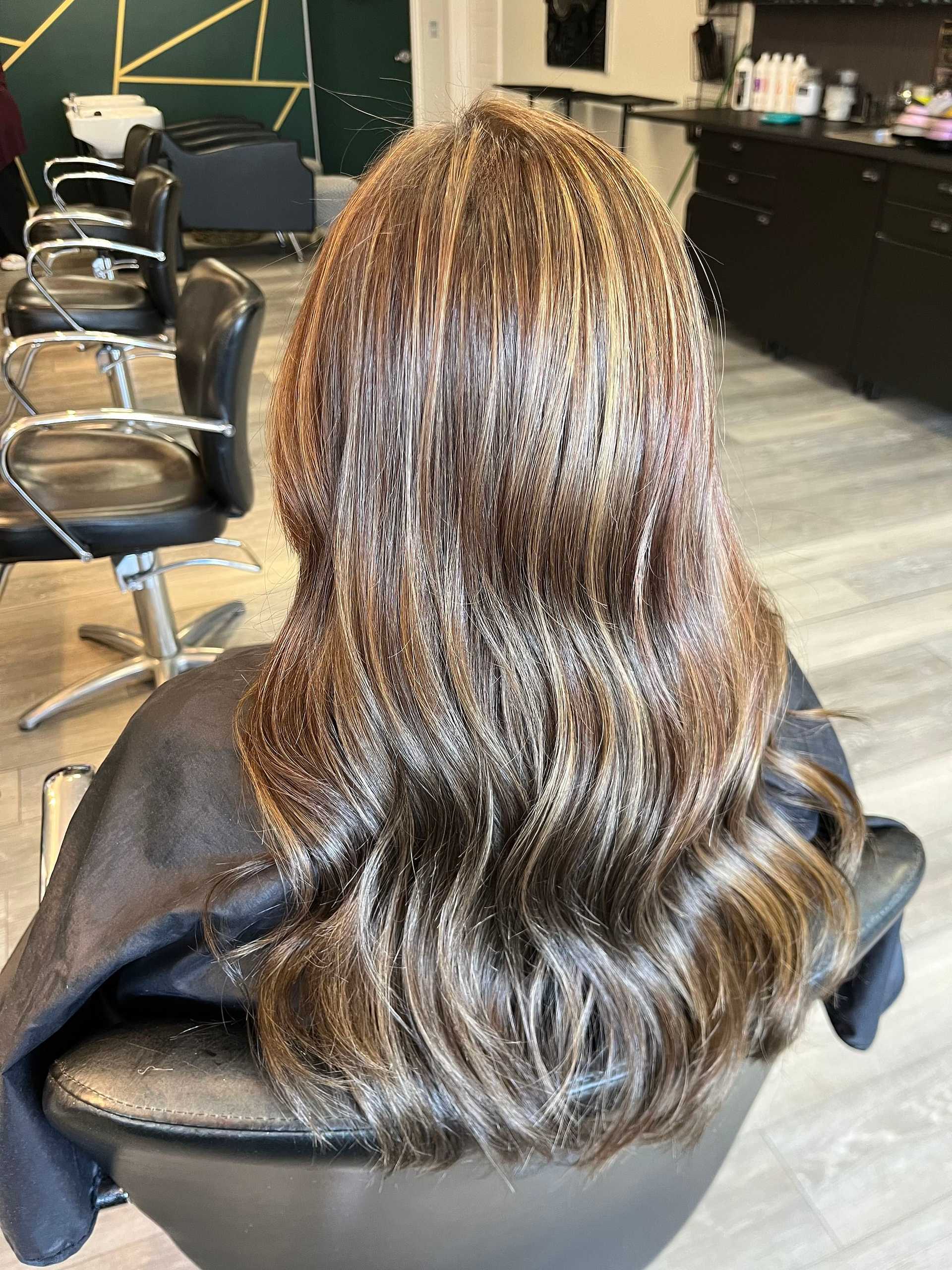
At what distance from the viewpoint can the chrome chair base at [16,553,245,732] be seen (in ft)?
6.32

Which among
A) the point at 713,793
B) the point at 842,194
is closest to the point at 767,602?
the point at 713,793

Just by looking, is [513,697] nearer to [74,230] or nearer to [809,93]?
[74,230]

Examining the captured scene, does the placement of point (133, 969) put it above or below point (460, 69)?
below

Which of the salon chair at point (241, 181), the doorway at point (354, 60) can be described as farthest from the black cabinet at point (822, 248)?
the doorway at point (354, 60)

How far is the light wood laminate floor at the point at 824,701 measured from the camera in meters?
1.15

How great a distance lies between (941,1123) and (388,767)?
1.12m

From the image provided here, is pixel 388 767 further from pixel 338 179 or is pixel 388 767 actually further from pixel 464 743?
pixel 338 179

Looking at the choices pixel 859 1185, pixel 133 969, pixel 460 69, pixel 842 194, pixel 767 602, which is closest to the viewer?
pixel 133 969

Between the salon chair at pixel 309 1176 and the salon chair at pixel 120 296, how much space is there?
7.29 feet

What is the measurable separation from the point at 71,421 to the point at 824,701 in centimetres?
157

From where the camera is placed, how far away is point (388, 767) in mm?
558

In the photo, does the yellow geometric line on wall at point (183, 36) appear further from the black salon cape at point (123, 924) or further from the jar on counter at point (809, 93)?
the black salon cape at point (123, 924)

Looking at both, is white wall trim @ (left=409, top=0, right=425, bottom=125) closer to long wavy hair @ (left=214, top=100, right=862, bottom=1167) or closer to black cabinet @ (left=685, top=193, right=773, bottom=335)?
black cabinet @ (left=685, top=193, right=773, bottom=335)

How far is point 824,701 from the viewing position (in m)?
2.00
